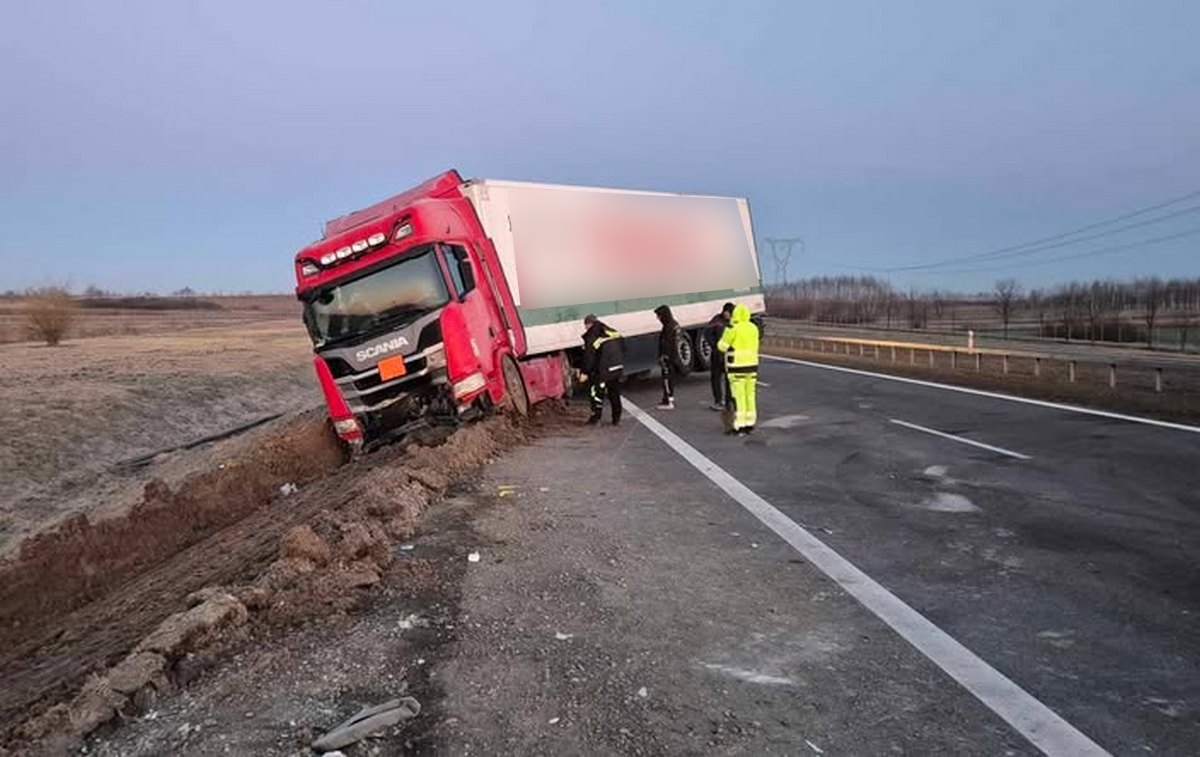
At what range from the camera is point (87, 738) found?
12.6 ft

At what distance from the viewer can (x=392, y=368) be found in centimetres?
1170

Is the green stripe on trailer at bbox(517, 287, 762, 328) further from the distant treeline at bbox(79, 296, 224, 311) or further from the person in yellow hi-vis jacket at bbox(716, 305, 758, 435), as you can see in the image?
the distant treeline at bbox(79, 296, 224, 311)

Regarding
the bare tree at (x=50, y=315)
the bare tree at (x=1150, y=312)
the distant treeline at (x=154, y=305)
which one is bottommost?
the bare tree at (x=1150, y=312)

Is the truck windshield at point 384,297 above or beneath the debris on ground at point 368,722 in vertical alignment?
above

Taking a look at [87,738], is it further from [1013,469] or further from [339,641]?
[1013,469]

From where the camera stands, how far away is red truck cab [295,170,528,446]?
38.4ft

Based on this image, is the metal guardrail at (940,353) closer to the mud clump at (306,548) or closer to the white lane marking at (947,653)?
the white lane marking at (947,653)

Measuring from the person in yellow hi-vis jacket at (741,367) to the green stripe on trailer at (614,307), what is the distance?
326cm

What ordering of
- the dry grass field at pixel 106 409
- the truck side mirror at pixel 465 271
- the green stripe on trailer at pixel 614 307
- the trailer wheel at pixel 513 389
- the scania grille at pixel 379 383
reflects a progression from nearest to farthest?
1. the scania grille at pixel 379 383
2. the truck side mirror at pixel 465 271
3. the trailer wheel at pixel 513 389
4. the green stripe on trailer at pixel 614 307
5. the dry grass field at pixel 106 409

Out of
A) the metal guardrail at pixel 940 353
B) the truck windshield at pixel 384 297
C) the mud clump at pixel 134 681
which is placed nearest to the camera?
the mud clump at pixel 134 681

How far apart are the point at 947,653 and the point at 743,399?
809cm

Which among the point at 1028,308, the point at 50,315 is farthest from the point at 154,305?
the point at 1028,308

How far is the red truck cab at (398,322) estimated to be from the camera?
11695 mm

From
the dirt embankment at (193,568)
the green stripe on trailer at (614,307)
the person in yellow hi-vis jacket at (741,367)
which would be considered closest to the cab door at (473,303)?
the dirt embankment at (193,568)
